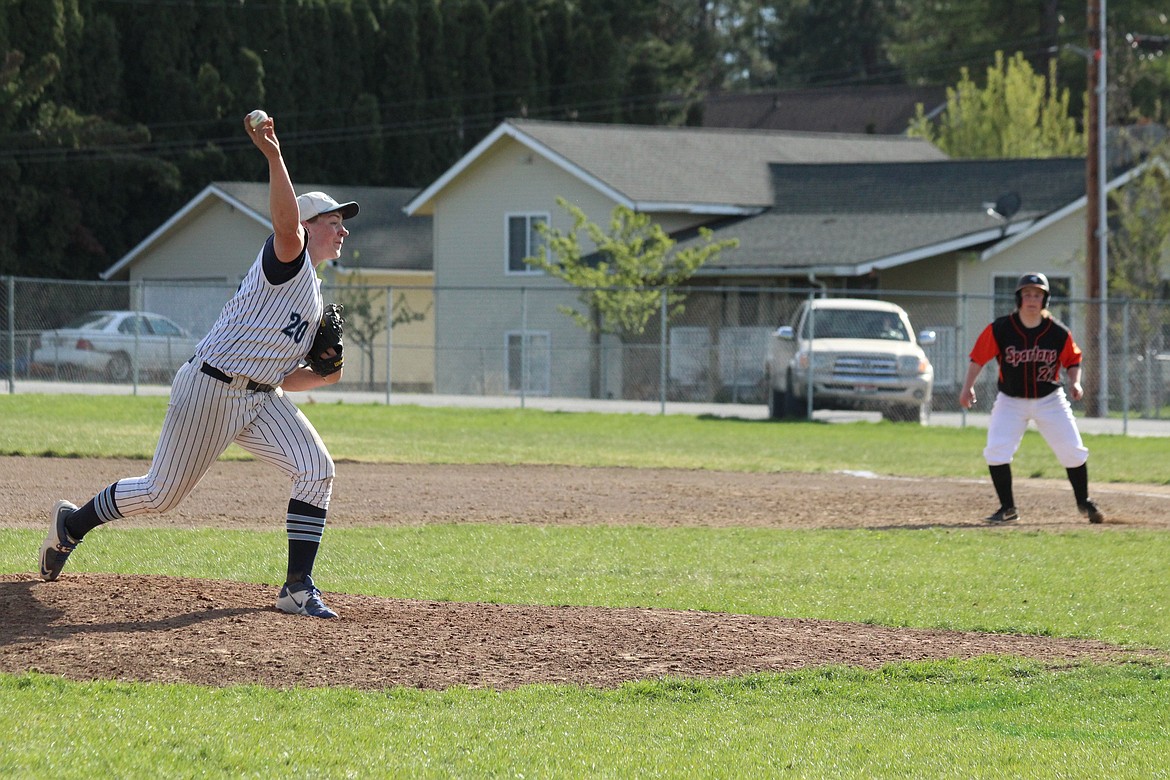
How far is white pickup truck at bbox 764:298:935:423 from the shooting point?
78.3ft

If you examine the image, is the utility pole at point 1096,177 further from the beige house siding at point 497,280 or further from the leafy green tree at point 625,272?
the beige house siding at point 497,280

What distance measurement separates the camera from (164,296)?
35062mm

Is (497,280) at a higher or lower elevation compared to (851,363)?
higher

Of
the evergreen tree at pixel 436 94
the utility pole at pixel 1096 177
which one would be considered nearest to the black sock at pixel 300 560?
the utility pole at pixel 1096 177


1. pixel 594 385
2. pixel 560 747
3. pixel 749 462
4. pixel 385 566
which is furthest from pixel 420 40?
pixel 560 747

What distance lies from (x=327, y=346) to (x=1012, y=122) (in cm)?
3919

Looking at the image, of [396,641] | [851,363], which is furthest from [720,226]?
[396,641]

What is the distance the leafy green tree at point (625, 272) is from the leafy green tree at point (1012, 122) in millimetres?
16318

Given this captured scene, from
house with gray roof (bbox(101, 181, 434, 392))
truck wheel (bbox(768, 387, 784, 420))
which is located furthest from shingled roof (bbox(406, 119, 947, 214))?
truck wheel (bbox(768, 387, 784, 420))

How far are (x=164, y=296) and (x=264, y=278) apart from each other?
29552mm

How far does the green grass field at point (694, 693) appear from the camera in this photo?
5.04m

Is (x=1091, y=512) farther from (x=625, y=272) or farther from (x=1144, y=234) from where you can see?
(x=1144, y=234)

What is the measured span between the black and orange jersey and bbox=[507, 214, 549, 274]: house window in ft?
75.5

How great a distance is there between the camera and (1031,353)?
38.9ft
